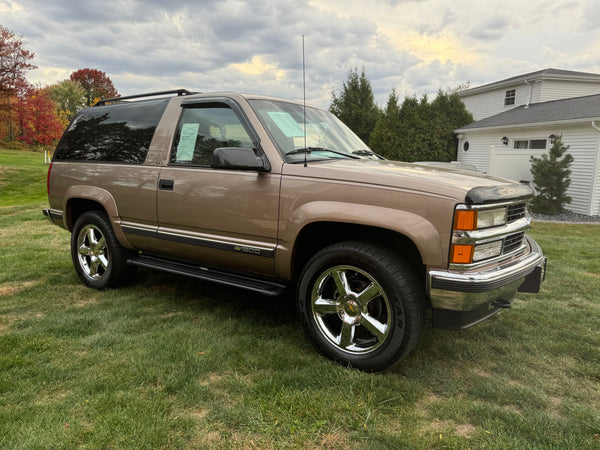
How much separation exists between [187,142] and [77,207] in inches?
77.4

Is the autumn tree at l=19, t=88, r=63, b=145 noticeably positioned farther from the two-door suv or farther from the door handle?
the door handle

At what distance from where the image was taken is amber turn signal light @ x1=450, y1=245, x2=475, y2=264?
2.61 m

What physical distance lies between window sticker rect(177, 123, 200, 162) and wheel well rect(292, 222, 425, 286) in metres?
1.35

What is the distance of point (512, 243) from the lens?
3.08 metres

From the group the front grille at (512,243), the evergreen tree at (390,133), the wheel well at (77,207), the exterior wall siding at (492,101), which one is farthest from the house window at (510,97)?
the wheel well at (77,207)

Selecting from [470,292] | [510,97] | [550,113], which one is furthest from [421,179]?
[510,97]

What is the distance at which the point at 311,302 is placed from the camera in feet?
10.4

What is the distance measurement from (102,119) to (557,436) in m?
4.86

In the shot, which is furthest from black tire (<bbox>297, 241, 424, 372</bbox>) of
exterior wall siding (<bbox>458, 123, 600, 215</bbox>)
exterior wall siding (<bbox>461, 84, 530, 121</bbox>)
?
exterior wall siding (<bbox>461, 84, 530, 121</bbox>)

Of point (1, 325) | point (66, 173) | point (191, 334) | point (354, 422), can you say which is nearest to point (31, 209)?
point (66, 173)

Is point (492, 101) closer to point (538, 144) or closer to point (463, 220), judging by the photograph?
point (538, 144)

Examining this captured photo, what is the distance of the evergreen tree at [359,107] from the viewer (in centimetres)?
2511

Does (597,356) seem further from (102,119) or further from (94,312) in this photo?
(102,119)

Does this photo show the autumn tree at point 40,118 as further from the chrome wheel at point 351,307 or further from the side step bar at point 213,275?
the chrome wheel at point 351,307
